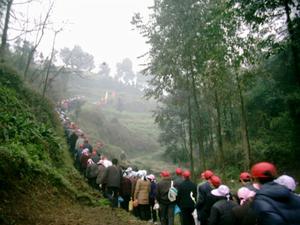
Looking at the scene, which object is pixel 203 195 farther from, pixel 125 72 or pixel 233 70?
pixel 125 72

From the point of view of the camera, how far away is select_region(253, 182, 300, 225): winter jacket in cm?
436

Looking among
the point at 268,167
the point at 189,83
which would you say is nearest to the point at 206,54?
the point at 189,83

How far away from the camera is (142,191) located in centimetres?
1388

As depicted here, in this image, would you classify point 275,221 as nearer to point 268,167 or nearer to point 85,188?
point 268,167

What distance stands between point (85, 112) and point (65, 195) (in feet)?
152

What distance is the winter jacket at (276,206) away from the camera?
4359 millimetres

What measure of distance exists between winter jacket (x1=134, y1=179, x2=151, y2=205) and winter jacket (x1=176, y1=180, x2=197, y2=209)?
2.78 metres

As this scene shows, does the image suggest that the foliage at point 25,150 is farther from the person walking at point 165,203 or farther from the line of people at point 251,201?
the line of people at point 251,201

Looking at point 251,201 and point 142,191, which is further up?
point 251,201

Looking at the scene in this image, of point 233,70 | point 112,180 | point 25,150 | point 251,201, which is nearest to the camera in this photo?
point 251,201

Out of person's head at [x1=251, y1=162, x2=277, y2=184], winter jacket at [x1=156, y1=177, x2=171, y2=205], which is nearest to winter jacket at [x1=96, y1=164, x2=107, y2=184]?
winter jacket at [x1=156, y1=177, x2=171, y2=205]

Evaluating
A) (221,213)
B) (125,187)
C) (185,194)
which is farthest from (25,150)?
(221,213)

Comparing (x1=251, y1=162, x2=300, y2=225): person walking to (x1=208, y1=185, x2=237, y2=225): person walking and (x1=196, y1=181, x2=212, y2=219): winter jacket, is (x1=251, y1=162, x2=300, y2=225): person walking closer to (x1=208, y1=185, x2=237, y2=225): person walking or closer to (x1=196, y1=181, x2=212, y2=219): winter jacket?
(x1=208, y1=185, x2=237, y2=225): person walking

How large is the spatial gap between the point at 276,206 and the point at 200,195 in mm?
4425
